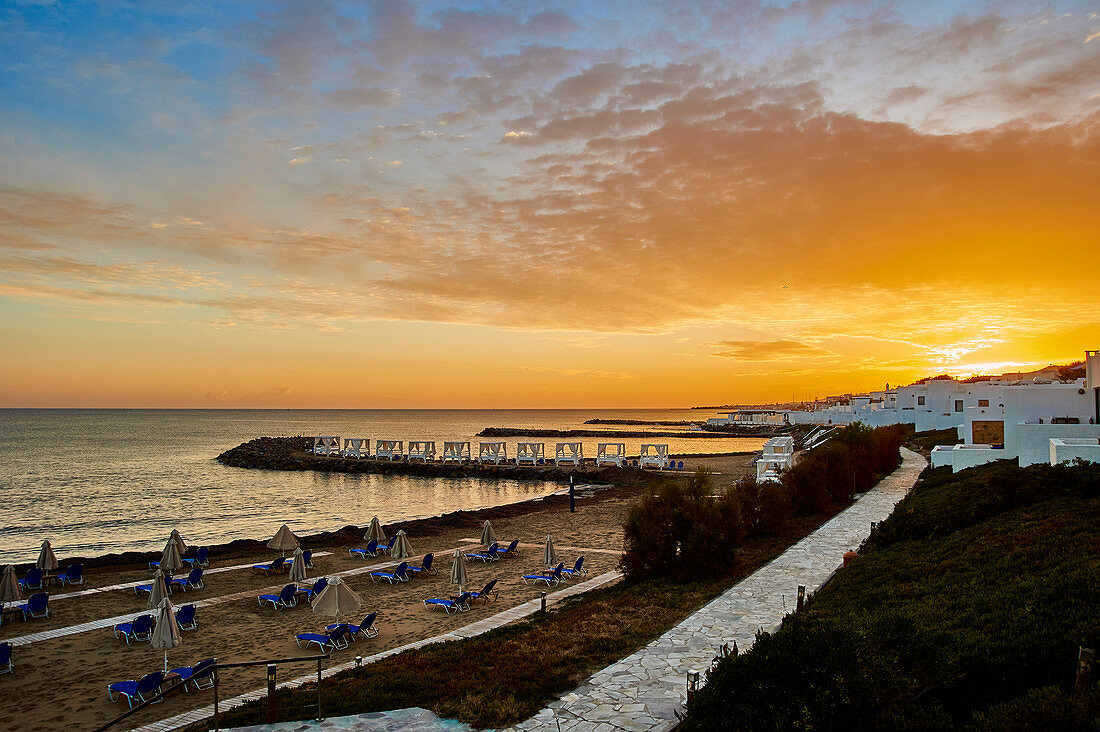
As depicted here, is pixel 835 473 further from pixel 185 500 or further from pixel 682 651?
pixel 185 500

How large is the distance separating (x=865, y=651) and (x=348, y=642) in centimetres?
871

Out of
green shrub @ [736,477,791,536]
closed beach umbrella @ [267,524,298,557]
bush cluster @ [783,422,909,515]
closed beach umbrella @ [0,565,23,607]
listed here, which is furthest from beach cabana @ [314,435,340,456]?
green shrub @ [736,477,791,536]

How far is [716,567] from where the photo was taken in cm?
1246

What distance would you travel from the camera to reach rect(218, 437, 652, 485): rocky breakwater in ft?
137

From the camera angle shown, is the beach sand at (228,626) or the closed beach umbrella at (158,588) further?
the closed beach umbrella at (158,588)

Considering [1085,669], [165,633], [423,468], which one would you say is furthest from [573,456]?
[1085,669]

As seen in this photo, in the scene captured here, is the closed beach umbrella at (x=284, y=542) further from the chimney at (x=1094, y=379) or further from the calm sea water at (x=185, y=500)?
the chimney at (x=1094, y=379)

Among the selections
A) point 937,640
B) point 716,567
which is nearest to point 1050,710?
point 937,640

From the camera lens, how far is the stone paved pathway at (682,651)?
6.18m

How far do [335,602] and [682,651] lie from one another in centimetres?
584

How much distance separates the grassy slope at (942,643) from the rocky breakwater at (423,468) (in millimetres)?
29037

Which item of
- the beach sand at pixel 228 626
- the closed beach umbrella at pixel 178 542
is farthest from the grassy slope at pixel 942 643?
the closed beach umbrella at pixel 178 542

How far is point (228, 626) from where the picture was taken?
39.0 feet

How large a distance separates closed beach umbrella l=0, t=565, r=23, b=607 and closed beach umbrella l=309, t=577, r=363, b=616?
24.1 ft
